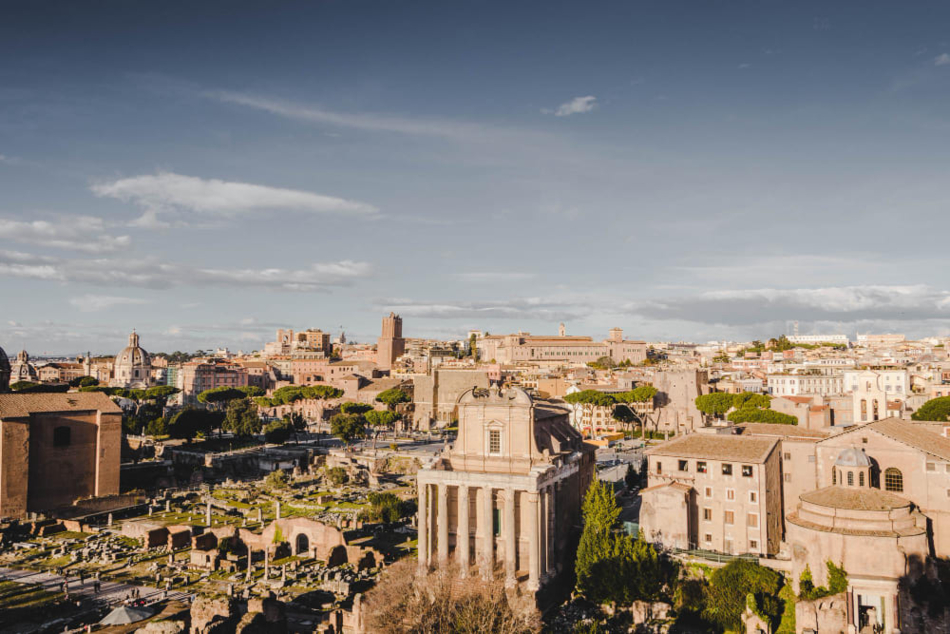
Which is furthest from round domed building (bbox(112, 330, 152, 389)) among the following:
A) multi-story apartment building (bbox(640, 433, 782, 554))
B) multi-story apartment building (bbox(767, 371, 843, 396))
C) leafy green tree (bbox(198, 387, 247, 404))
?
multi-story apartment building (bbox(640, 433, 782, 554))

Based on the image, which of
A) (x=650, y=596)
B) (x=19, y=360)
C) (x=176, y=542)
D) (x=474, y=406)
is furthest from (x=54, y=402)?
(x=19, y=360)

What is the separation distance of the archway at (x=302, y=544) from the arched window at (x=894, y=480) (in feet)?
113

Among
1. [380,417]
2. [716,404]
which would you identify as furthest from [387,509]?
[716,404]

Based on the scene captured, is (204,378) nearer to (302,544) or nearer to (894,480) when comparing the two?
(302,544)

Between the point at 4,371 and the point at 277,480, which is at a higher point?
the point at 4,371

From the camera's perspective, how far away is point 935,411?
59.8m

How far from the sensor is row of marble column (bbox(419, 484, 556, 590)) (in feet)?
119

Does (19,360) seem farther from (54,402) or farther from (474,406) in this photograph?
(474,406)

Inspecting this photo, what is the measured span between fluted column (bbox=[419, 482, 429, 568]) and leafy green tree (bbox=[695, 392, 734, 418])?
53503mm

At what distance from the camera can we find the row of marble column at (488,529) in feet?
119

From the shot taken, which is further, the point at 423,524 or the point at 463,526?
the point at 423,524

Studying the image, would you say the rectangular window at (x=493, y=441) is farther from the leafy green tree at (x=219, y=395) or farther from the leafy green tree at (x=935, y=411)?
the leafy green tree at (x=219, y=395)

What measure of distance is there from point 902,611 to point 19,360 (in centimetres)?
16567

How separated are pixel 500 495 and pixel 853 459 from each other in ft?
61.2
